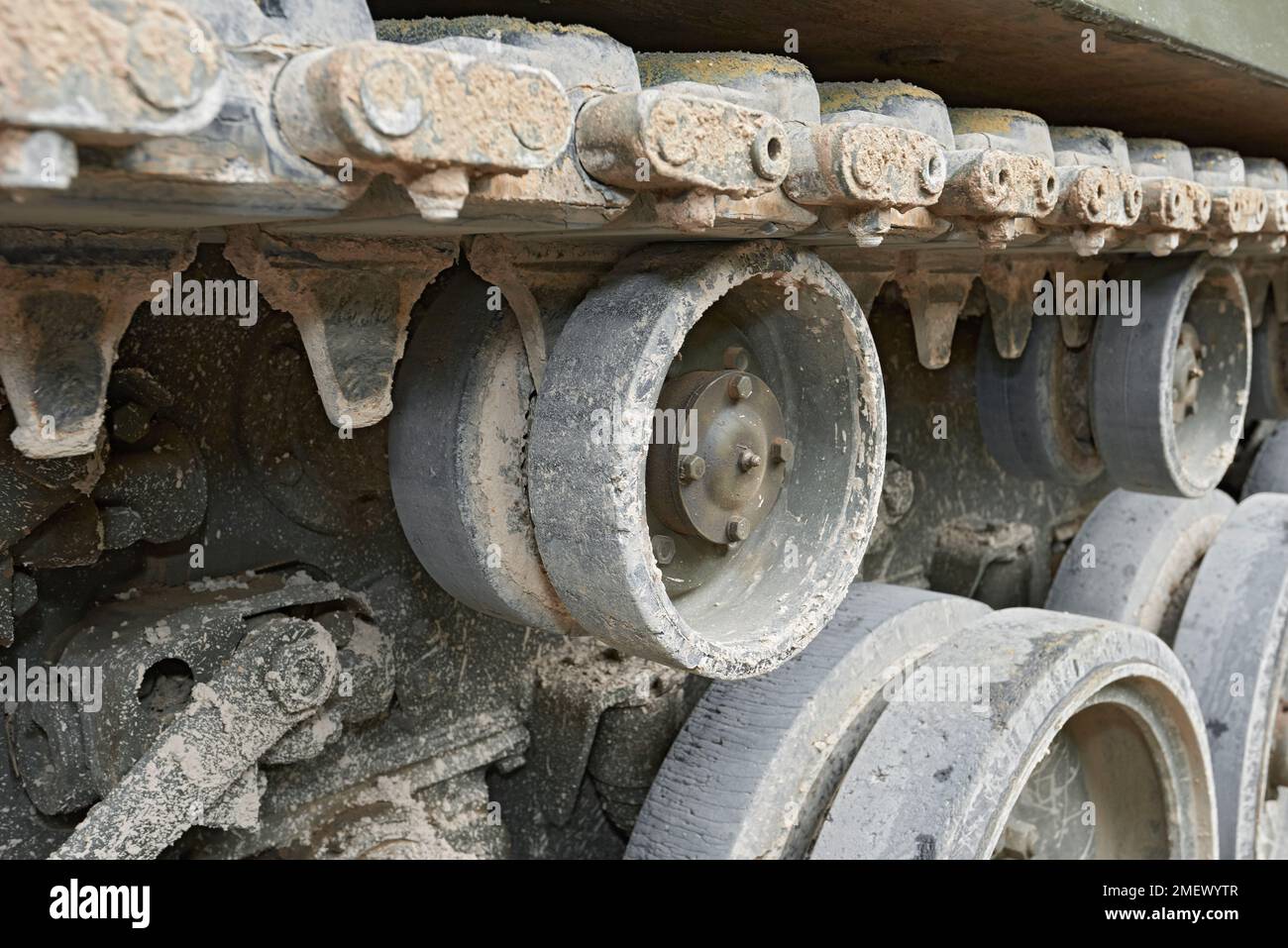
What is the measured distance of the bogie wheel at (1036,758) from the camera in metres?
1.43

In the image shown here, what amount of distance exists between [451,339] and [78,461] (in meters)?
0.38

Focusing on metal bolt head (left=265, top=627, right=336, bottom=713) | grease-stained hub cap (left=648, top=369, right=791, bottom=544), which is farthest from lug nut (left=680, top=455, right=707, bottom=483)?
metal bolt head (left=265, top=627, right=336, bottom=713)

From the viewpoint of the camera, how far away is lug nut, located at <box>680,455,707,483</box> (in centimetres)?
123

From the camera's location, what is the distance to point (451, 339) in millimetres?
1232

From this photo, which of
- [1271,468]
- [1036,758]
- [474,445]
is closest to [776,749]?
[1036,758]

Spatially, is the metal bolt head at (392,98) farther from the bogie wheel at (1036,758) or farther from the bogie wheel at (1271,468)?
the bogie wheel at (1271,468)

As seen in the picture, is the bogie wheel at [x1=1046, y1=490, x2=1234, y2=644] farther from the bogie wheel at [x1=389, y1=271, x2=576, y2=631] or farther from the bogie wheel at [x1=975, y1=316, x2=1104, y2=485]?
the bogie wheel at [x1=389, y1=271, x2=576, y2=631]

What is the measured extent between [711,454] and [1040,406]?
3.65 feet

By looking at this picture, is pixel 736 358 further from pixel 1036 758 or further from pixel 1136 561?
pixel 1136 561

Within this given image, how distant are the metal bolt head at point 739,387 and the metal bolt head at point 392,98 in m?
Answer: 0.63

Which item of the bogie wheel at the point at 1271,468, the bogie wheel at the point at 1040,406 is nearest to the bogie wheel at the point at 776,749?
the bogie wheel at the point at 1040,406

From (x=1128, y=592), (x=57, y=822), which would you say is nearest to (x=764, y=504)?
(x=57, y=822)

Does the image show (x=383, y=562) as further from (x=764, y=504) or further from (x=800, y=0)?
(x=800, y=0)

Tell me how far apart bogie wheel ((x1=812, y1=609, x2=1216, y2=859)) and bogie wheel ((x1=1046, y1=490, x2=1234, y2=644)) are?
430mm
